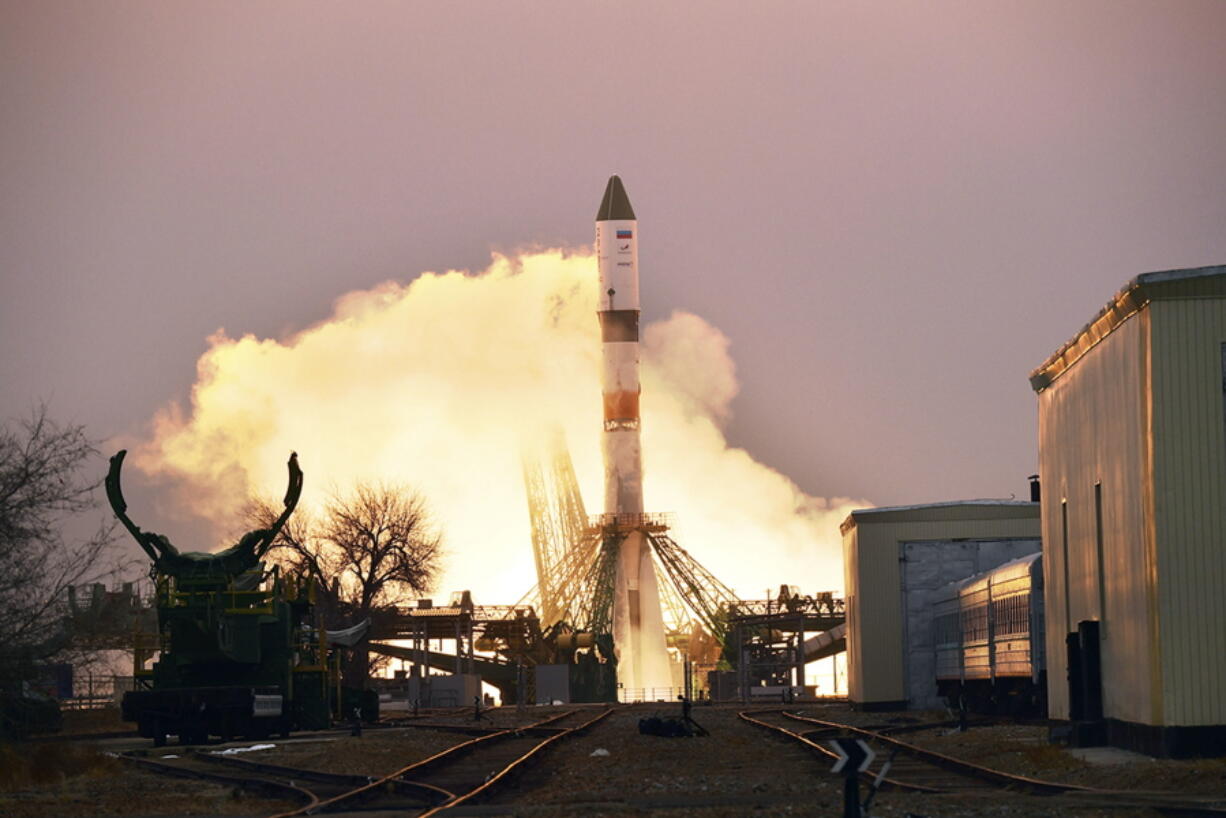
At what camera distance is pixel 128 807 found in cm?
2497

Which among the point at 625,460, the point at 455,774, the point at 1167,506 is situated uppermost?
the point at 625,460

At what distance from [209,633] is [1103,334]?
1921 cm

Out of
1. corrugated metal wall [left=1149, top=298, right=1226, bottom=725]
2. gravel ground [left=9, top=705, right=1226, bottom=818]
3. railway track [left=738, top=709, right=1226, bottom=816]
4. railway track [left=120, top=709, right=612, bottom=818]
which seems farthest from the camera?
corrugated metal wall [left=1149, top=298, right=1226, bottom=725]

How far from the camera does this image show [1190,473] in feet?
96.7

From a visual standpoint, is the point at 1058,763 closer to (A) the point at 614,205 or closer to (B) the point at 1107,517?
(B) the point at 1107,517

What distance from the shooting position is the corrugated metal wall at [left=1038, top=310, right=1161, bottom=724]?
98.8ft

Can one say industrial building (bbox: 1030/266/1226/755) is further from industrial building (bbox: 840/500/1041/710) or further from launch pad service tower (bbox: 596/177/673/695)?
launch pad service tower (bbox: 596/177/673/695)

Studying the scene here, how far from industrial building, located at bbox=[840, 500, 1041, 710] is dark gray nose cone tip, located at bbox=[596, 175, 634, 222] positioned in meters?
47.6

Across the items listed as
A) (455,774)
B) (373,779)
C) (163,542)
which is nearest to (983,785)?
(455,774)

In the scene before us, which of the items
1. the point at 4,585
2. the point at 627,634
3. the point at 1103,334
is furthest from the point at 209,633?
the point at 627,634

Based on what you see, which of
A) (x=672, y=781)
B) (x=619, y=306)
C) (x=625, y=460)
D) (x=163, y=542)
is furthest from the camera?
(x=625, y=460)

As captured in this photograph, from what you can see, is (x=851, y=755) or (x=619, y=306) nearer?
(x=851, y=755)

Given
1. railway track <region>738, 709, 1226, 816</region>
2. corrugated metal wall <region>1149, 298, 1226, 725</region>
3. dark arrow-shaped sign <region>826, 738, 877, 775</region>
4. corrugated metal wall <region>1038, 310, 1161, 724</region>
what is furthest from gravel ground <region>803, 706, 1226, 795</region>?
dark arrow-shaped sign <region>826, 738, 877, 775</region>

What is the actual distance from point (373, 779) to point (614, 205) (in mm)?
83635
